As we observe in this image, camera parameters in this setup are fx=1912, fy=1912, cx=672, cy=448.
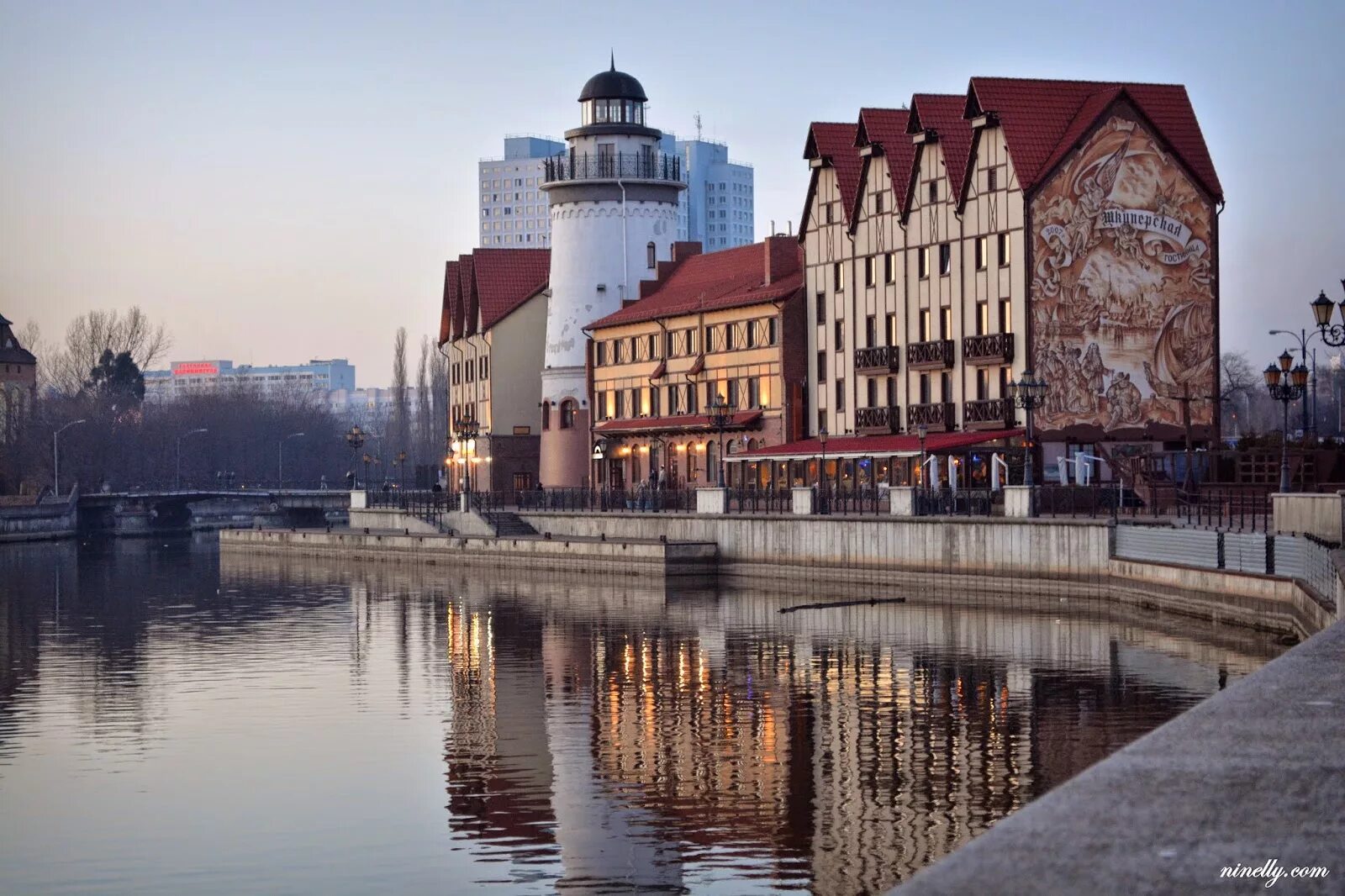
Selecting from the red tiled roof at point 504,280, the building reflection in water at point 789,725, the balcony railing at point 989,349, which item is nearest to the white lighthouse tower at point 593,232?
the red tiled roof at point 504,280

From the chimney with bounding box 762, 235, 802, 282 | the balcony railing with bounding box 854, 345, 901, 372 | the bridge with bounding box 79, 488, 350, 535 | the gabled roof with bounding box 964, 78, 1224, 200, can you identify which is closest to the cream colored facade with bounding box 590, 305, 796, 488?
the chimney with bounding box 762, 235, 802, 282

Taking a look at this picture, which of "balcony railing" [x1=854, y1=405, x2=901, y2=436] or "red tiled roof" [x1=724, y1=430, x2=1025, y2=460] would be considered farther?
"balcony railing" [x1=854, y1=405, x2=901, y2=436]

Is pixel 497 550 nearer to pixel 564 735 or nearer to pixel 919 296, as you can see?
pixel 919 296

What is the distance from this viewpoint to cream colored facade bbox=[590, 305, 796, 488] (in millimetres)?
85625

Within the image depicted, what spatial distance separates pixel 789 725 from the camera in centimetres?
3256

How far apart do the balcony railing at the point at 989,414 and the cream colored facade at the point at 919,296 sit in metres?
0.06

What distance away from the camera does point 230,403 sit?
190000mm

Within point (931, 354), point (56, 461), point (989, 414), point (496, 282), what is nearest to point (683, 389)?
point (931, 354)

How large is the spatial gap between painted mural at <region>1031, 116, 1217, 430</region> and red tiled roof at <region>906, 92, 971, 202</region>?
17.2ft

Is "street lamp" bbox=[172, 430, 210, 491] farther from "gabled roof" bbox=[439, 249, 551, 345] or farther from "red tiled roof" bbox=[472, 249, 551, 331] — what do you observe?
"red tiled roof" bbox=[472, 249, 551, 331]

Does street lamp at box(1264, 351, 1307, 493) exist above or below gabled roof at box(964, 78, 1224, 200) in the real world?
below

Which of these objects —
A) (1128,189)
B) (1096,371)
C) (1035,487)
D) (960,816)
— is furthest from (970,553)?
(960,816)

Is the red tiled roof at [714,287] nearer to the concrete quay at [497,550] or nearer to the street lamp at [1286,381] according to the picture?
the concrete quay at [497,550]

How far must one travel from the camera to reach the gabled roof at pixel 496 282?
360 feet
